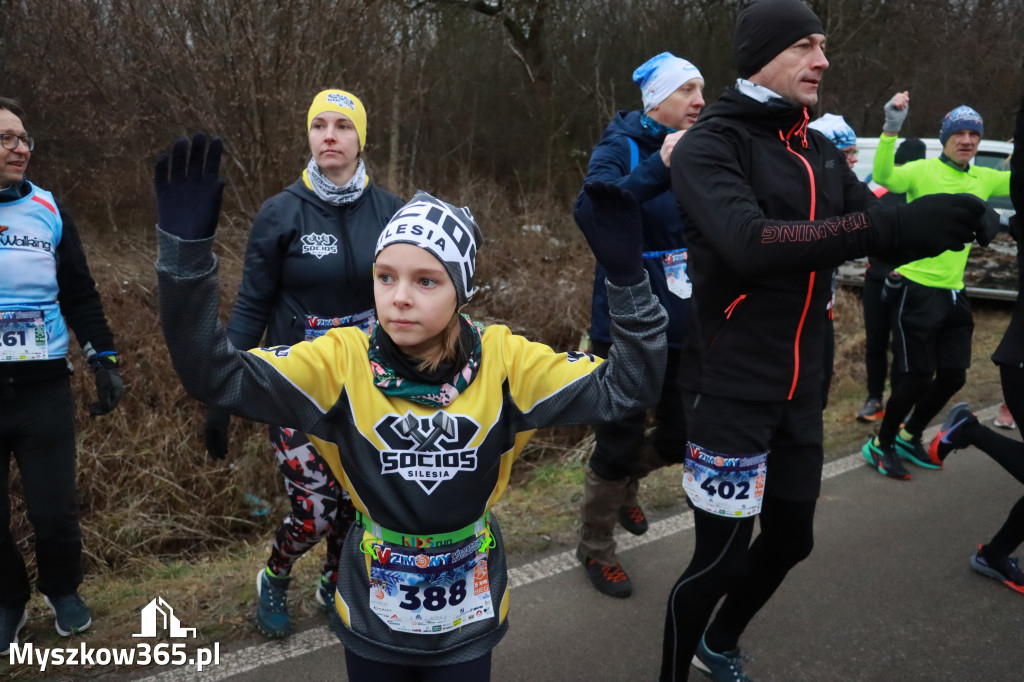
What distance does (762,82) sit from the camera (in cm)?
231

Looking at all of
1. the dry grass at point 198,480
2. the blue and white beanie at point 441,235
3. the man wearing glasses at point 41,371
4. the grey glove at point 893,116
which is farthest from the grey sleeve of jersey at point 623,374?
the grey glove at point 893,116

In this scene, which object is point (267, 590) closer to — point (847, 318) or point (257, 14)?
point (257, 14)

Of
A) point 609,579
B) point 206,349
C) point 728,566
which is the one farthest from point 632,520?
point 206,349

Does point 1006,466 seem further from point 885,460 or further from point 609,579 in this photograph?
point 609,579

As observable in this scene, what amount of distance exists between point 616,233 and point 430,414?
23.3 inches

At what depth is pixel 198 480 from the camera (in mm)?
5117

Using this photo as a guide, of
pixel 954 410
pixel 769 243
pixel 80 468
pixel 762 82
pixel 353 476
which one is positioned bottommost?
pixel 80 468

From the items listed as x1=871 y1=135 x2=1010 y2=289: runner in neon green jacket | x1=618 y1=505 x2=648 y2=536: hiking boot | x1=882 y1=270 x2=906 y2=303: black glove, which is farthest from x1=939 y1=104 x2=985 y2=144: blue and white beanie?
x1=618 y1=505 x2=648 y2=536: hiking boot

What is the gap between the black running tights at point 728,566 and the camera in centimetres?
248

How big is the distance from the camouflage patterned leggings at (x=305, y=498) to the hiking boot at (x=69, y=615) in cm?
82

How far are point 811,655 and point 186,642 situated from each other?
8.05 feet

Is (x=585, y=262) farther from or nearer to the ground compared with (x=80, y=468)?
farther from the ground

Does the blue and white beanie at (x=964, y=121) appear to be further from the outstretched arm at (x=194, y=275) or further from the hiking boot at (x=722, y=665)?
the outstretched arm at (x=194, y=275)

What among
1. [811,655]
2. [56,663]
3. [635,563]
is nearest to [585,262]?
[635,563]
